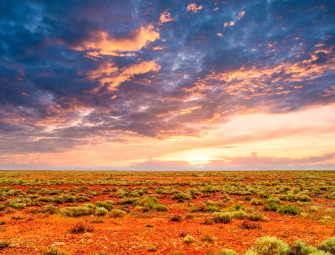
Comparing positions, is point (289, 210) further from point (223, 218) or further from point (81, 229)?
point (81, 229)

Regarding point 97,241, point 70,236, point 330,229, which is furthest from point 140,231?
point 330,229

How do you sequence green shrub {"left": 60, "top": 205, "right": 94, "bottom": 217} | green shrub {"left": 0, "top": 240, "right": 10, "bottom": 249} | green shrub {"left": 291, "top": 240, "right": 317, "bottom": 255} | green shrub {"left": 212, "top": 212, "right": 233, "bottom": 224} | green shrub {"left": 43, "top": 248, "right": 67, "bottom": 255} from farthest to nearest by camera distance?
Answer: green shrub {"left": 60, "top": 205, "right": 94, "bottom": 217}, green shrub {"left": 212, "top": 212, "right": 233, "bottom": 224}, green shrub {"left": 0, "top": 240, "right": 10, "bottom": 249}, green shrub {"left": 43, "top": 248, "right": 67, "bottom": 255}, green shrub {"left": 291, "top": 240, "right": 317, "bottom": 255}

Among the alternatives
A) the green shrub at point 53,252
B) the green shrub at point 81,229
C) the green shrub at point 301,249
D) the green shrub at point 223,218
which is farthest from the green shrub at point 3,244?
the green shrub at point 301,249

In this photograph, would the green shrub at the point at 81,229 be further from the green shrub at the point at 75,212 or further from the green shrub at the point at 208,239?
the green shrub at the point at 208,239

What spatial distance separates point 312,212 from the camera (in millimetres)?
15680

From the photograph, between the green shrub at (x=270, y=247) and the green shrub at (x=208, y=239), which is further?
the green shrub at (x=208, y=239)

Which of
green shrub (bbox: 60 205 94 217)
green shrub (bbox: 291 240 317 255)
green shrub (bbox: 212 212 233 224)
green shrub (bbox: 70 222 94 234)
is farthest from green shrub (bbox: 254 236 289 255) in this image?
green shrub (bbox: 60 205 94 217)

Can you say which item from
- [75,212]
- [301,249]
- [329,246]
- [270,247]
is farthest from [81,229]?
[329,246]

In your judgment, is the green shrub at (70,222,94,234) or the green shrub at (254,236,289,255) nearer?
the green shrub at (254,236,289,255)

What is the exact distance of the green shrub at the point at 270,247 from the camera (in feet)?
24.8

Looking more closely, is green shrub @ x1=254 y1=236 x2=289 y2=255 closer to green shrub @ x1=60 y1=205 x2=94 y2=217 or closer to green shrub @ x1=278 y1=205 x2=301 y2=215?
green shrub @ x1=278 y1=205 x2=301 y2=215

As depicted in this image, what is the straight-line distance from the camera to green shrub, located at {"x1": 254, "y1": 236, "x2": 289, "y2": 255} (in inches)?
298

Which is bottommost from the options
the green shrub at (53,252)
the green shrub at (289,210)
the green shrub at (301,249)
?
the green shrub at (289,210)

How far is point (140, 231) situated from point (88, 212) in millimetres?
5787
